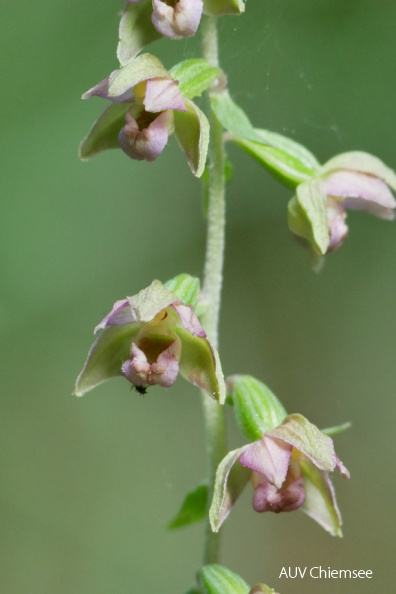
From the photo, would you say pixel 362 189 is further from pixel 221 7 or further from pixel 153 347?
pixel 153 347

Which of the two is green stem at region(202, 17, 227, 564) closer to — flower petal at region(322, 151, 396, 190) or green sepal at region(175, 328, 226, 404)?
green sepal at region(175, 328, 226, 404)

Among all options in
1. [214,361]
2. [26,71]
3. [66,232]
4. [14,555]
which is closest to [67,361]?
[66,232]

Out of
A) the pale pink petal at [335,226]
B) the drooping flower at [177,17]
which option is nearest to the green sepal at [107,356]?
the pale pink petal at [335,226]

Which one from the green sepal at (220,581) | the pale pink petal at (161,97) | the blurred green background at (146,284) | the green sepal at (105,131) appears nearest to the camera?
the pale pink petal at (161,97)

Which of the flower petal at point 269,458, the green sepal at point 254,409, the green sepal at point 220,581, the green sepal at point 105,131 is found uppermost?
the green sepal at point 105,131

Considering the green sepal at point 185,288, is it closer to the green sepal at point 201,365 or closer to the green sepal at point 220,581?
the green sepal at point 201,365

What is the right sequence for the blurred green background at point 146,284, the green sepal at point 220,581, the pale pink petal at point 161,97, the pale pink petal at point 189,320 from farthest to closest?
1. the blurred green background at point 146,284
2. the green sepal at point 220,581
3. the pale pink petal at point 161,97
4. the pale pink petal at point 189,320

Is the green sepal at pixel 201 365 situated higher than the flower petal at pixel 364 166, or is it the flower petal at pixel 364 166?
the flower petal at pixel 364 166

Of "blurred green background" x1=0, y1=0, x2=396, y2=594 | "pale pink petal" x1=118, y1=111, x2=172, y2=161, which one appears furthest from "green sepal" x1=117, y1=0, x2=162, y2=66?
"blurred green background" x1=0, y1=0, x2=396, y2=594
